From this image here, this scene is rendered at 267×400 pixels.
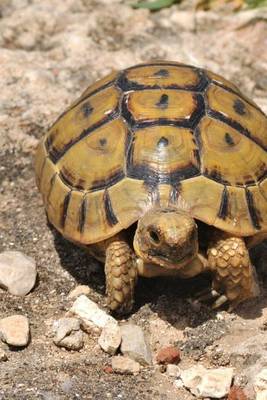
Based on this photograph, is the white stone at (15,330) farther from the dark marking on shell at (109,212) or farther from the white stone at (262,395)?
the white stone at (262,395)

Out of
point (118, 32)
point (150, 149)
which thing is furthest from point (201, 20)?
point (150, 149)

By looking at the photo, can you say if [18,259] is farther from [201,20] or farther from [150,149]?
[201,20]

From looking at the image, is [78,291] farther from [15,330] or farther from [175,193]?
[175,193]

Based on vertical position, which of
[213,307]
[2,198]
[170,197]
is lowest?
[2,198]

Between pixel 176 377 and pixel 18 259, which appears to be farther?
pixel 18 259

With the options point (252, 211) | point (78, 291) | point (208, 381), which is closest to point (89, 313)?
point (78, 291)

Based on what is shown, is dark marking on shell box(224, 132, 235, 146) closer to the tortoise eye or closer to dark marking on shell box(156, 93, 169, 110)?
dark marking on shell box(156, 93, 169, 110)
